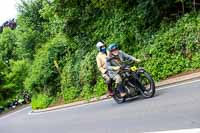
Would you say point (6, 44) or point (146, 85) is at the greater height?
point (6, 44)

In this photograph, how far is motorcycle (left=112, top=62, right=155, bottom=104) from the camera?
40.3 feet

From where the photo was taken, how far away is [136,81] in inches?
492

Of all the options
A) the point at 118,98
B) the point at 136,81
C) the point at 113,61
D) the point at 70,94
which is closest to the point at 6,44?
the point at 70,94

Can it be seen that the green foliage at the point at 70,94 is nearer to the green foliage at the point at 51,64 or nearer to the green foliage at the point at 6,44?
the green foliage at the point at 51,64

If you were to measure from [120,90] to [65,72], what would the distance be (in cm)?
1185

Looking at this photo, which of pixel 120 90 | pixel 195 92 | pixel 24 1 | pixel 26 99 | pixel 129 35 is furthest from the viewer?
pixel 26 99

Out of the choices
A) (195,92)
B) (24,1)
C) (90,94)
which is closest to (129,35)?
(90,94)

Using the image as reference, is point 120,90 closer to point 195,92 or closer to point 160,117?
point 195,92

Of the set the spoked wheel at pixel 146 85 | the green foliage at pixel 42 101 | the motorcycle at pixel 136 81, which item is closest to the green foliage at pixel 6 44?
the green foliage at pixel 42 101

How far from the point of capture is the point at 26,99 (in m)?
53.3

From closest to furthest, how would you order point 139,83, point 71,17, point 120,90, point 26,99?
point 139,83, point 120,90, point 71,17, point 26,99

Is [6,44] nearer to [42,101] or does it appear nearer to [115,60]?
[42,101]

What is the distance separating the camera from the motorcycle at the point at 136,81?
12.3m

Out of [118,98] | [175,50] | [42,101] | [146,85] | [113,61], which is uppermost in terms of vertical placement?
[113,61]
